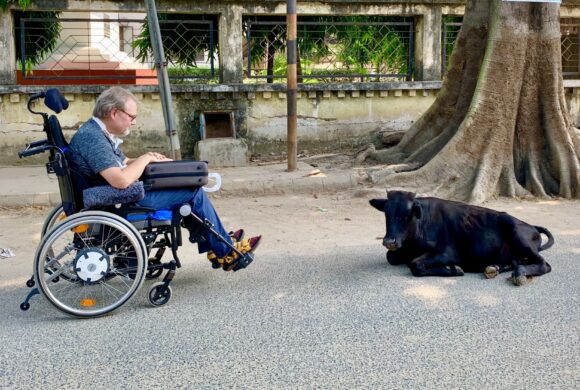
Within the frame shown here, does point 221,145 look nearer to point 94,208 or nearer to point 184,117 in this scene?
point 184,117

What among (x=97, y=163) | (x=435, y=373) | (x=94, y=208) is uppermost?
(x=97, y=163)

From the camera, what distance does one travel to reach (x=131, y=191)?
4402 millimetres

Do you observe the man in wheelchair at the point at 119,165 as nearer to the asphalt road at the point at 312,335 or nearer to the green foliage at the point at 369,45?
the asphalt road at the point at 312,335

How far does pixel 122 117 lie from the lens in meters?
4.50

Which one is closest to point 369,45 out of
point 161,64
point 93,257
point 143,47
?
point 143,47

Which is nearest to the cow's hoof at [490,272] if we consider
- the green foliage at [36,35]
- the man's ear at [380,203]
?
the man's ear at [380,203]

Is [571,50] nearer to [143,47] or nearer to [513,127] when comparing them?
[513,127]

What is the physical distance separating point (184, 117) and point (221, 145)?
88 cm

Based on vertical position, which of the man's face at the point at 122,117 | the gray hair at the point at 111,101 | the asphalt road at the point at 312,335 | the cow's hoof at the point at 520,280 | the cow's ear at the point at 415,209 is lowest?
the asphalt road at the point at 312,335

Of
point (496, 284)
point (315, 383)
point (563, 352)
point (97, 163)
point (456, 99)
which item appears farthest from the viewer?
point (456, 99)

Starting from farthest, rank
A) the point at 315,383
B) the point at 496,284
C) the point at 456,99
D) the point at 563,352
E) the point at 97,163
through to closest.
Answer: the point at 456,99 < the point at 496,284 < the point at 97,163 < the point at 563,352 < the point at 315,383

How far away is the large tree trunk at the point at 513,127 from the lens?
323 inches

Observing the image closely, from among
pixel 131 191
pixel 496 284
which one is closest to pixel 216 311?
pixel 131 191

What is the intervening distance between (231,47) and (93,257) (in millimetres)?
6774
